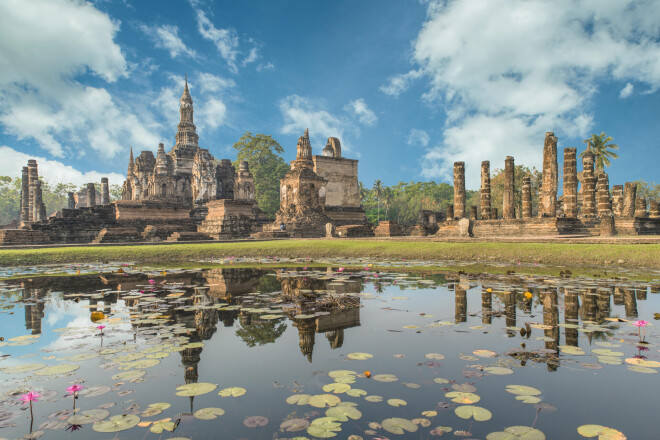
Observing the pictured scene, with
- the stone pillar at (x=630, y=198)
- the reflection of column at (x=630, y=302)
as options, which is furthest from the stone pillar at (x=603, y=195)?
the reflection of column at (x=630, y=302)

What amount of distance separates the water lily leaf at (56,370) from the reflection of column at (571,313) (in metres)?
4.26

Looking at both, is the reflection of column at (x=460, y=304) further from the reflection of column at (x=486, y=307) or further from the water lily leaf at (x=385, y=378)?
the water lily leaf at (x=385, y=378)

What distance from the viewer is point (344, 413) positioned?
239cm

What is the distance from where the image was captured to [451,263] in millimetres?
11156

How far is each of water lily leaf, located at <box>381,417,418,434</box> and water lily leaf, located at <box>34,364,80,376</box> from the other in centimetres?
249

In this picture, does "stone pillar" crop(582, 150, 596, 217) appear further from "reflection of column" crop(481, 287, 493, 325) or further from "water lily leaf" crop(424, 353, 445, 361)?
"water lily leaf" crop(424, 353, 445, 361)

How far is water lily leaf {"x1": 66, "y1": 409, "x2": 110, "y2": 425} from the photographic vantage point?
2.34 metres

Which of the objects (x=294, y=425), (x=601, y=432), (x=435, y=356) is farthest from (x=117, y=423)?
(x=601, y=432)

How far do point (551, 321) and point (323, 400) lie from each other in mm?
3110

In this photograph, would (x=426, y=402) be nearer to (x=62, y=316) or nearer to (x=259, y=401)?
(x=259, y=401)

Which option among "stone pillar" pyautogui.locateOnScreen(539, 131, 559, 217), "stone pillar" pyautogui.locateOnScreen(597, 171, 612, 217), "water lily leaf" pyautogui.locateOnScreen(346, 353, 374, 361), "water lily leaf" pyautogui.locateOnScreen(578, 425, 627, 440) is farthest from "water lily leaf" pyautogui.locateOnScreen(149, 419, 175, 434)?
"stone pillar" pyautogui.locateOnScreen(597, 171, 612, 217)

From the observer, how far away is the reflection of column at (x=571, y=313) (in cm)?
378

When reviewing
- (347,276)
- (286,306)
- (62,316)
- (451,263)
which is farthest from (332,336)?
(451,263)

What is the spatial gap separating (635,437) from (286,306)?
3823 mm
